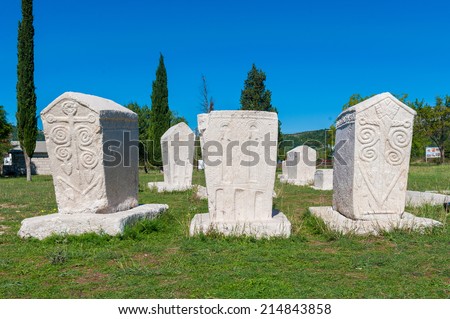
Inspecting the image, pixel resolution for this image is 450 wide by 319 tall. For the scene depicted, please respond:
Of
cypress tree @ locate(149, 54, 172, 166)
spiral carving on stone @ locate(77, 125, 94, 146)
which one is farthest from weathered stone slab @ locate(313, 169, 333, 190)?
cypress tree @ locate(149, 54, 172, 166)

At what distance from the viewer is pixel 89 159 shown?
545 centimetres

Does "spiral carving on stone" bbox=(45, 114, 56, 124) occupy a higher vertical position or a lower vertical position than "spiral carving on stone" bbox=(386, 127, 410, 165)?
higher

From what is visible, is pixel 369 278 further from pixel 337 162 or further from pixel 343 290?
pixel 337 162

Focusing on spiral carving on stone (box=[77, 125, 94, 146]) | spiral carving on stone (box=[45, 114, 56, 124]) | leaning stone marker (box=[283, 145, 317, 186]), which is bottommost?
leaning stone marker (box=[283, 145, 317, 186])

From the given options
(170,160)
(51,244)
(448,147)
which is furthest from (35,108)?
(448,147)

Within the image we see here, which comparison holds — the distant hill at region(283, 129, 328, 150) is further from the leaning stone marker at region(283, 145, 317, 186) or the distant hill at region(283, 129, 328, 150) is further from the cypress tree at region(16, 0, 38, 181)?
the cypress tree at region(16, 0, 38, 181)

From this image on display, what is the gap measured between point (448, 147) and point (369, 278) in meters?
45.3

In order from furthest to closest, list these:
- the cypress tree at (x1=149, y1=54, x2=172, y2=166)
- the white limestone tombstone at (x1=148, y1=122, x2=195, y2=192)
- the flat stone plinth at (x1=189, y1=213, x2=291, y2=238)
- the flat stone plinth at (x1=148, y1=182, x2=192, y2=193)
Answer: the cypress tree at (x1=149, y1=54, x2=172, y2=166) < the white limestone tombstone at (x1=148, y1=122, x2=195, y2=192) < the flat stone plinth at (x1=148, y1=182, x2=192, y2=193) < the flat stone plinth at (x1=189, y1=213, x2=291, y2=238)

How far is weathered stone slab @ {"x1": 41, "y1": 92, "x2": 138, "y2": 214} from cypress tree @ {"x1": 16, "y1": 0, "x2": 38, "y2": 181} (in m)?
15.4

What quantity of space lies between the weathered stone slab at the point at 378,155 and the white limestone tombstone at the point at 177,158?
6764 millimetres

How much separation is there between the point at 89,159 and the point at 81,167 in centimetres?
18

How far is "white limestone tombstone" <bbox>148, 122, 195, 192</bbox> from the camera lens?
1152 cm

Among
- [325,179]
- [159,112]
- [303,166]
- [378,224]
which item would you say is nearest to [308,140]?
[303,166]

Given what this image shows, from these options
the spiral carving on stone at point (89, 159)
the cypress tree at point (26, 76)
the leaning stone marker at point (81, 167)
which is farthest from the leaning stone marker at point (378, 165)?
the cypress tree at point (26, 76)
